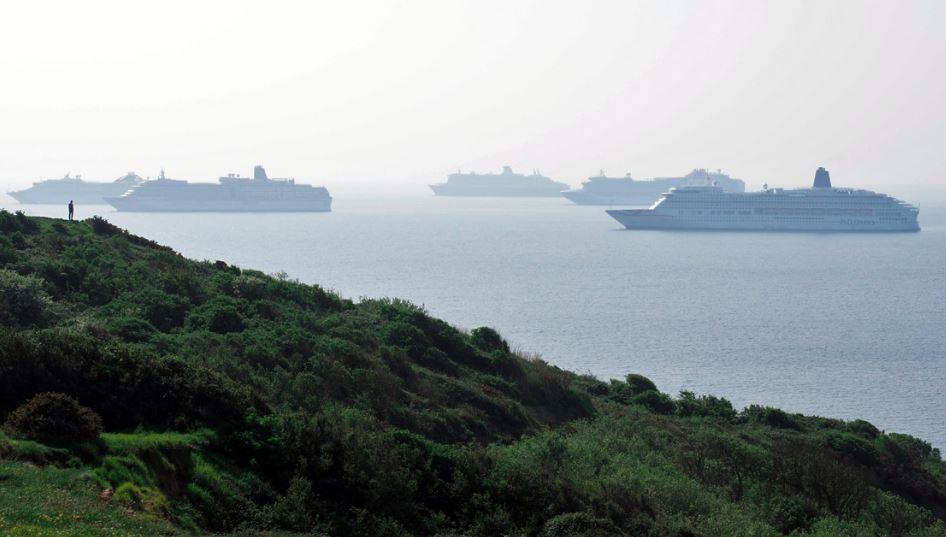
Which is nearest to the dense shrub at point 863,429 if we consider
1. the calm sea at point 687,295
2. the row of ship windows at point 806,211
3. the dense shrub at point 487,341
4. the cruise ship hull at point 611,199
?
the calm sea at point 687,295

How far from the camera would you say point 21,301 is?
1800cm

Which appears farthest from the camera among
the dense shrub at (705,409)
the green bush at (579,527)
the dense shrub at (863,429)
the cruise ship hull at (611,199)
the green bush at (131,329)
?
the cruise ship hull at (611,199)

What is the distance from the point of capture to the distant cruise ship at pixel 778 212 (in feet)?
353

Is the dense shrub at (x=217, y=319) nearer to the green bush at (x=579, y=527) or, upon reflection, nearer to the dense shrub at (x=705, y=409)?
the dense shrub at (x=705, y=409)

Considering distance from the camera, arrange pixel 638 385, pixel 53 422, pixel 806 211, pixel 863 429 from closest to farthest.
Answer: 1. pixel 53 422
2. pixel 863 429
3. pixel 638 385
4. pixel 806 211

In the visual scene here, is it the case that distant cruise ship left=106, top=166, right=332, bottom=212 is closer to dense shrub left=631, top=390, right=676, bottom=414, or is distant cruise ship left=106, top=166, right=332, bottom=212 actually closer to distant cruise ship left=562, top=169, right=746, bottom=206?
distant cruise ship left=562, top=169, right=746, bottom=206

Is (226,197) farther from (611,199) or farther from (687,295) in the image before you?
(687,295)

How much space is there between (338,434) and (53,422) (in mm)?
3279

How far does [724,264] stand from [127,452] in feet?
207

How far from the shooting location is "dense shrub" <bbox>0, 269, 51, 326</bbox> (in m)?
17.5

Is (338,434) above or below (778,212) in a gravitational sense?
below

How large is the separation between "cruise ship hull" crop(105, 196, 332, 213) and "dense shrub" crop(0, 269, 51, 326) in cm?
12016

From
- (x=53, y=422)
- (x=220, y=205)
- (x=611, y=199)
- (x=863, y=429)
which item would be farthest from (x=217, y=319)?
(x=611, y=199)

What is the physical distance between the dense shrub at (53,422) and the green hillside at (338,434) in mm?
22
